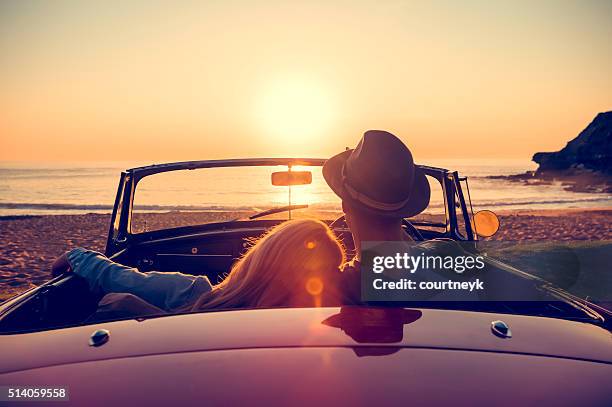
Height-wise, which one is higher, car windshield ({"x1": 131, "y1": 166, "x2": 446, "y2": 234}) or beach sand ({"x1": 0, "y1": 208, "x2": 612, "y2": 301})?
car windshield ({"x1": 131, "y1": 166, "x2": 446, "y2": 234})

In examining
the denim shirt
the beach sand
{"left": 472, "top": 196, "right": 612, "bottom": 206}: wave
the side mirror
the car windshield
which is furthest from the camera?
{"left": 472, "top": 196, "right": 612, "bottom": 206}: wave

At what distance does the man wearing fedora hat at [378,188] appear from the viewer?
2.45 m

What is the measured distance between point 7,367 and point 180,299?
2.55 ft

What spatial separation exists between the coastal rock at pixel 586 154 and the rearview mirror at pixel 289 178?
5431cm

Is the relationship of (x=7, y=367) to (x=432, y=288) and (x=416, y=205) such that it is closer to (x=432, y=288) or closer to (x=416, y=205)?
(x=432, y=288)

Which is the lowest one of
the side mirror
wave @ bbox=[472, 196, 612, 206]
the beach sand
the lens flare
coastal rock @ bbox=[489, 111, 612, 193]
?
the beach sand

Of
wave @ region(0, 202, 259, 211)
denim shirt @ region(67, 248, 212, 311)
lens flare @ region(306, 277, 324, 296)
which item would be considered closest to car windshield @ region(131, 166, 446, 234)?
wave @ region(0, 202, 259, 211)

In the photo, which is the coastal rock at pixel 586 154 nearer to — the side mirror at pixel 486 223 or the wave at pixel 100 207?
the wave at pixel 100 207

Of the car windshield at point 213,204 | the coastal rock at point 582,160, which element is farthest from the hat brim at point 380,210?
the coastal rock at point 582,160

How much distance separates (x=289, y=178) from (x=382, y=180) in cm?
164

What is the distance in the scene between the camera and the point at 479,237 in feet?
12.2

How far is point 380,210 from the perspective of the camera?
243 centimetres

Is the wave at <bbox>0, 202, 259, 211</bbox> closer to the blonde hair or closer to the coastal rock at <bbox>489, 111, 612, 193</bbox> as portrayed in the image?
the blonde hair

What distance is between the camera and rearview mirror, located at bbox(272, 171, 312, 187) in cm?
411
